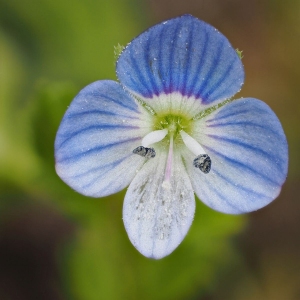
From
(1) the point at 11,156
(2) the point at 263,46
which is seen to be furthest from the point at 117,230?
(2) the point at 263,46

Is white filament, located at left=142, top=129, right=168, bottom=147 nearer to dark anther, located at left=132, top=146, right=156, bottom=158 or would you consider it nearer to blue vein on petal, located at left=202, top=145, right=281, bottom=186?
dark anther, located at left=132, top=146, right=156, bottom=158

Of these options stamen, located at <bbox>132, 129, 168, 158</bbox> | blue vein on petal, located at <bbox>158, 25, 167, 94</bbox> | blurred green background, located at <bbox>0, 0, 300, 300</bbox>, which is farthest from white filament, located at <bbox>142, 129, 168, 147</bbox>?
blurred green background, located at <bbox>0, 0, 300, 300</bbox>

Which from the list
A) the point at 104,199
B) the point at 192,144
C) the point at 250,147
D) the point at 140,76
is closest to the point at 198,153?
the point at 192,144

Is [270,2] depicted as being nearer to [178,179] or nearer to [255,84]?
[255,84]

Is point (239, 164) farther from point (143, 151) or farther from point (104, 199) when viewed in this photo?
point (104, 199)

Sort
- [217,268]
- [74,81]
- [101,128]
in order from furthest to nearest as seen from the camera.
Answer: [217,268] < [74,81] < [101,128]

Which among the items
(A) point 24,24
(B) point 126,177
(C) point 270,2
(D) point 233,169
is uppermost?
(A) point 24,24
